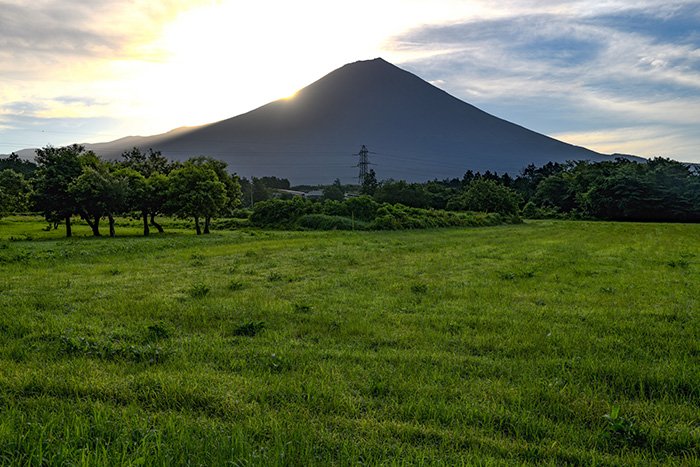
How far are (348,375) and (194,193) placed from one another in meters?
38.6

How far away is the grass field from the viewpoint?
3.80 meters

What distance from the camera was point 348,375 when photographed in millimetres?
5488

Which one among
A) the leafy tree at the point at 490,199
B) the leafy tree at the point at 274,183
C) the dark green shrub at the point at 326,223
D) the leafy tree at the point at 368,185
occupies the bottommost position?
the dark green shrub at the point at 326,223

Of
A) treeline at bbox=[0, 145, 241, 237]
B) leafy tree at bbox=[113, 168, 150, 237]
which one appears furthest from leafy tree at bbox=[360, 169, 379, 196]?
leafy tree at bbox=[113, 168, 150, 237]

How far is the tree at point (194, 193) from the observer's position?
134 ft

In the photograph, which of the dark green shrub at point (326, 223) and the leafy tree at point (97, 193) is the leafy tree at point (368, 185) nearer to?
the dark green shrub at point (326, 223)

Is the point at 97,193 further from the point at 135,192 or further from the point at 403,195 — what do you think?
the point at 403,195

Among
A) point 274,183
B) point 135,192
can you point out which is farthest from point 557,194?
point 274,183

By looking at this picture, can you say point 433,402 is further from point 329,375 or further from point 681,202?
point 681,202

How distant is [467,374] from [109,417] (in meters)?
4.20

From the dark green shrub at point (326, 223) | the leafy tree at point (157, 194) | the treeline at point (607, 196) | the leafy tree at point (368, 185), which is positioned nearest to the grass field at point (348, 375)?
the leafy tree at point (157, 194)

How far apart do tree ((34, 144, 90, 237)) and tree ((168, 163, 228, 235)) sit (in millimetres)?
8268

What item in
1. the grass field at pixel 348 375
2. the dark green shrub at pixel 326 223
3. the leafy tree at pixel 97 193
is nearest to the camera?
the grass field at pixel 348 375

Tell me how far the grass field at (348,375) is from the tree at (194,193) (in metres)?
29.7
